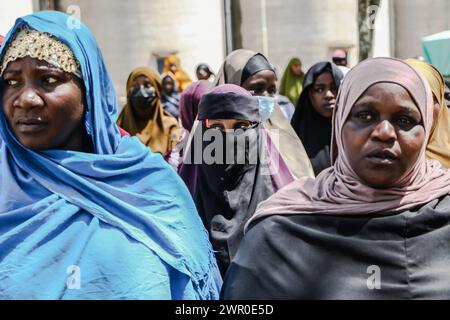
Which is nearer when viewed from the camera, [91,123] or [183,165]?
[91,123]

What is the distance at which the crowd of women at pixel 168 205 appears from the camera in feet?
9.42

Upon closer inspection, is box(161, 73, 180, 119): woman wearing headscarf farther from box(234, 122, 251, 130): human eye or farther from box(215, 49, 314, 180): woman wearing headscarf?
box(234, 122, 251, 130): human eye

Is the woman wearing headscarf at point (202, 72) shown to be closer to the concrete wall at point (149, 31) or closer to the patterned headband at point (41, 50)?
the concrete wall at point (149, 31)

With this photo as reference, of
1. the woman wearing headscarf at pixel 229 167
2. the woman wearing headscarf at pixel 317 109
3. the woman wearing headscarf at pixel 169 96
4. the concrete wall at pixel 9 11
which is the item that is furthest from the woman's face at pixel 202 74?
the woman wearing headscarf at pixel 229 167

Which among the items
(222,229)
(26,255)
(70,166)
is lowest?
(222,229)

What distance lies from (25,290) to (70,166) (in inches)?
16.5

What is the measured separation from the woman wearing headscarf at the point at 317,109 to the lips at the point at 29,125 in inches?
154

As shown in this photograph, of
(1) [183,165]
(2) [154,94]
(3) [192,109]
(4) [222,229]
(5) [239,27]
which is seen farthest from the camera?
(5) [239,27]

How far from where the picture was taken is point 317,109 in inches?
272

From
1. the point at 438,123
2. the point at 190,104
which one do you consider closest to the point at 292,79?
the point at 190,104

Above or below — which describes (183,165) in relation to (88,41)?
below
